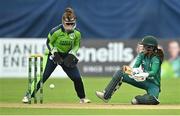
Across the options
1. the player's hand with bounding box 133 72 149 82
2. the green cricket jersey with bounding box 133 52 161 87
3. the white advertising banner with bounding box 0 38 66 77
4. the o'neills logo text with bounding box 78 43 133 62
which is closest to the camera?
the player's hand with bounding box 133 72 149 82

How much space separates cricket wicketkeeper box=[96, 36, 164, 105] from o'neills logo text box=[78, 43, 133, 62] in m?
10.8

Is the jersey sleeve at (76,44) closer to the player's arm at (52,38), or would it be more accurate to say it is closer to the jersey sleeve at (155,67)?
the player's arm at (52,38)

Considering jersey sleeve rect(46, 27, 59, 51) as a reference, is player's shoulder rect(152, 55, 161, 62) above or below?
below

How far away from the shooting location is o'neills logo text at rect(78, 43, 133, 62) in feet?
83.8

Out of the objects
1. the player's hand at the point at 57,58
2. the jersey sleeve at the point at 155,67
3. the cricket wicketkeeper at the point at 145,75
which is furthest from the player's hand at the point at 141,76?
the player's hand at the point at 57,58

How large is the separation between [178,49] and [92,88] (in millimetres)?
6117

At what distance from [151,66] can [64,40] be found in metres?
1.86

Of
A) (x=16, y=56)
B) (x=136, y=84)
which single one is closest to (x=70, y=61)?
(x=136, y=84)

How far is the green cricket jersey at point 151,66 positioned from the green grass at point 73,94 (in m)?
1.20

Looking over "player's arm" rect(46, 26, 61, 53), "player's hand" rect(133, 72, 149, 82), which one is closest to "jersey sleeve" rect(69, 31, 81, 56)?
"player's arm" rect(46, 26, 61, 53)

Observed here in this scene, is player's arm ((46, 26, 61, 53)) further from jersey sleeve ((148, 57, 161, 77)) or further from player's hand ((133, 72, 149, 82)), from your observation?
jersey sleeve ((148, 57, 161, 77))

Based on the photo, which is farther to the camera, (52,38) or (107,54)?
(107,54)

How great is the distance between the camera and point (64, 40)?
49.3ft

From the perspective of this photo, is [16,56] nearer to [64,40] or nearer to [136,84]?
[64,40]
